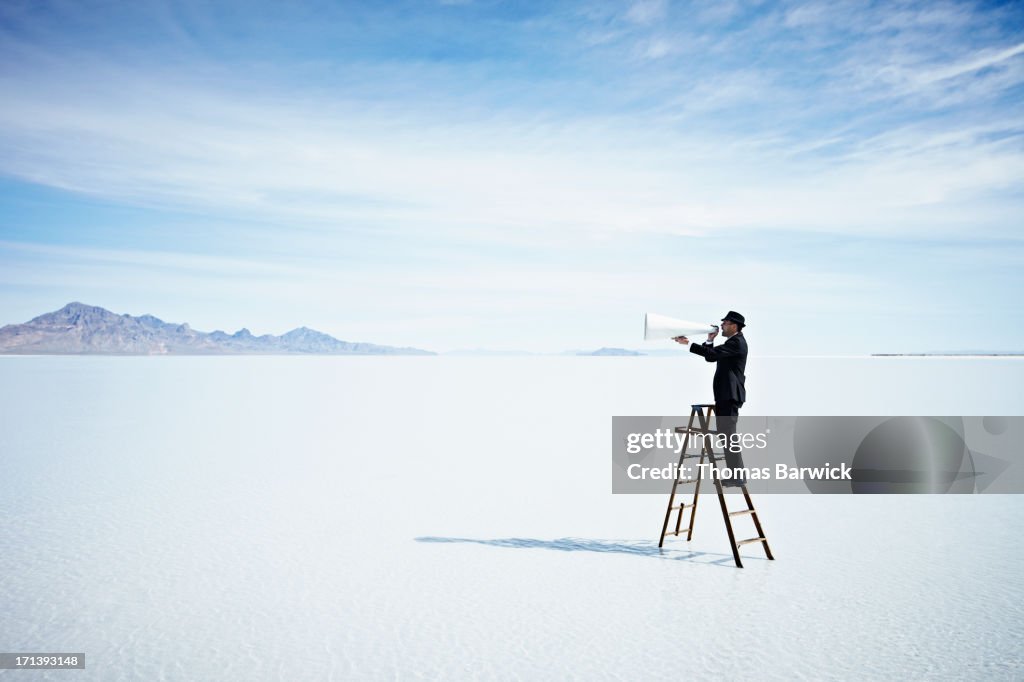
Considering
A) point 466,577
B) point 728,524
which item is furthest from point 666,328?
point 466,577

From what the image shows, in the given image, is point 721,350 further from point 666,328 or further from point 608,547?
point 608,547

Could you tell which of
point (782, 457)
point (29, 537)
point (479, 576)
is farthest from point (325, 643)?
point (782, 457)

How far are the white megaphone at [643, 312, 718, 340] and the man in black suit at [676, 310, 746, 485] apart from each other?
0.07 m

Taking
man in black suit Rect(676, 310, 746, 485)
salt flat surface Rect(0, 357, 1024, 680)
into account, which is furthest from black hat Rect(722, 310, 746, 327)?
salt flat surface Rect(0, 357, 1024, 680)

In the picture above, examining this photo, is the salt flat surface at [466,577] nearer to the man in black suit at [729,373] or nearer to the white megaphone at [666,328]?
the man in black suit at [729,373]

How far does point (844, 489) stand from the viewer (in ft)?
31.6

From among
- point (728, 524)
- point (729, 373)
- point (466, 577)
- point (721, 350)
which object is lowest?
point (466, 577)

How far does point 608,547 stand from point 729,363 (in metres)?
2.22

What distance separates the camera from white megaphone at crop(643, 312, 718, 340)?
5.88 metres

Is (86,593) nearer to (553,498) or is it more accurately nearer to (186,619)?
(186,619)

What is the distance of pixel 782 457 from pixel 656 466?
2.42 metres

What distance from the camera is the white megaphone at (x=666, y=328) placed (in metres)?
5.88

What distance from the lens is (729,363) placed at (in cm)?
587

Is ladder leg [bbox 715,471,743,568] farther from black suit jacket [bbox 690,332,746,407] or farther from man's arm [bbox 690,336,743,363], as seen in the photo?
man's arm [bbox 690,336,743,363]
